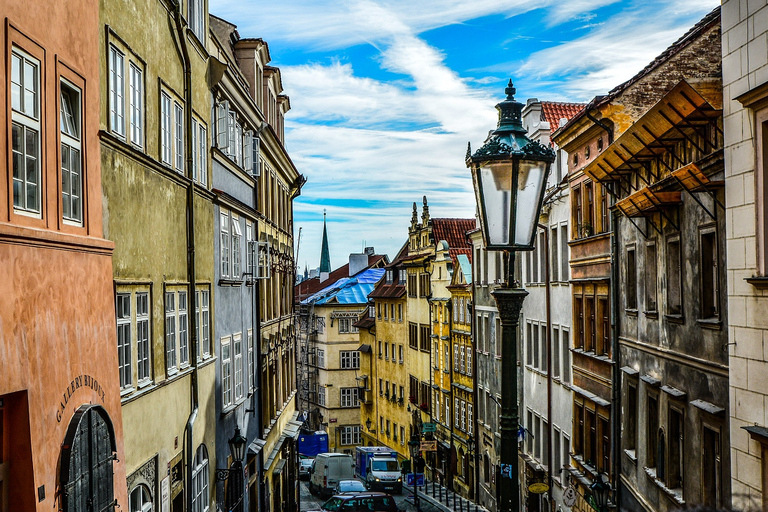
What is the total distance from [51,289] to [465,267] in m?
38.6

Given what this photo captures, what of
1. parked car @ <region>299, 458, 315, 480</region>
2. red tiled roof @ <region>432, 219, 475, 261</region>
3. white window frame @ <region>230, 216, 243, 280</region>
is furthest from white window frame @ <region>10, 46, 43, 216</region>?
parked car @ <region>299, 458, 315, 480</region>

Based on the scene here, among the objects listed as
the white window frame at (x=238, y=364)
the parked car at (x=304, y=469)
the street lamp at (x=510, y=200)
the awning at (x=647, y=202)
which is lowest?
the parked car at (x=304, y=469)

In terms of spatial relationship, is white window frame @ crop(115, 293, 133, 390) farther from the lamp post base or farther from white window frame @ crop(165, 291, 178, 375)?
the lamp post base

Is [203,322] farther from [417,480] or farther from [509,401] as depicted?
[417,480]

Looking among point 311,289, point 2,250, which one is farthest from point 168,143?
point 311,289

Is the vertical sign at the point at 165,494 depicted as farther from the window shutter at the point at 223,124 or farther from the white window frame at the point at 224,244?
the window shutter at the point at 223,124

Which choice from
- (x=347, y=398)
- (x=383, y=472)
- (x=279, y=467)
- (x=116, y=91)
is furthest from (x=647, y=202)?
(x=347, y=398)

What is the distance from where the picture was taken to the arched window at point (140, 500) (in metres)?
13.1

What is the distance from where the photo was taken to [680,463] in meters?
16.6

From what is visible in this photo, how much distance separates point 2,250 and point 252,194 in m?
19.1

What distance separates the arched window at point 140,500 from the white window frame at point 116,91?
17.7 feet

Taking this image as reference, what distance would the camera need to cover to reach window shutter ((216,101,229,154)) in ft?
69.0

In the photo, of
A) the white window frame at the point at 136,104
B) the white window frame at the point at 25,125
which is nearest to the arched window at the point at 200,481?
the white window frame at the point at 136,104

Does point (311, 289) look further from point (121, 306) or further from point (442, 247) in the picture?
point (121, 306)
